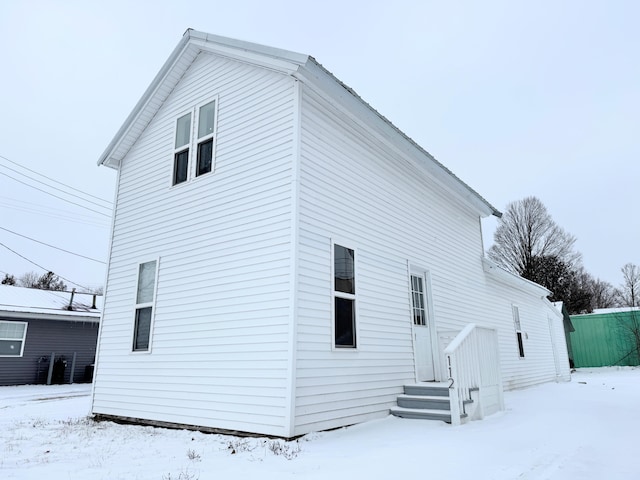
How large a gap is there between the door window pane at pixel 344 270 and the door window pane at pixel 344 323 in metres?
0.18

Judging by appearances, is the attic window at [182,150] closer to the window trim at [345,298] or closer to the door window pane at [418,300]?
the window trim at [345,298]

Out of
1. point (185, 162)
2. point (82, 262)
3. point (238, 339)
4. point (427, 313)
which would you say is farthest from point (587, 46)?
point (82, 262)

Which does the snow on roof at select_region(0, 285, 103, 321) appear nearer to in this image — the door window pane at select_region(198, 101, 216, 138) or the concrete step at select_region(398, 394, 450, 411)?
the door window pane at select_region(198, 101, 216, 138)

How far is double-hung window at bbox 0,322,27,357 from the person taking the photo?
15.5 metres

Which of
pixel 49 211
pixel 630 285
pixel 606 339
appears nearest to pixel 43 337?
pixel 49 211

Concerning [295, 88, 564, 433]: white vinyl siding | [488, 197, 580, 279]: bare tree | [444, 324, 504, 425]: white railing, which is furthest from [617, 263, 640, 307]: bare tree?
[444, 324, 504, 425]: white railing

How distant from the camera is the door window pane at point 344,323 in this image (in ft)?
19.9

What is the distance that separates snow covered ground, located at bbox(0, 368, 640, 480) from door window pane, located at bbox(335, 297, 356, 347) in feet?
3.80

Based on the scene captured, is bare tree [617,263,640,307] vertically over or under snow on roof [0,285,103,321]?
over

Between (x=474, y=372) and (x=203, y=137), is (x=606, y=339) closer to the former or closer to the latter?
(x=474, y=372)

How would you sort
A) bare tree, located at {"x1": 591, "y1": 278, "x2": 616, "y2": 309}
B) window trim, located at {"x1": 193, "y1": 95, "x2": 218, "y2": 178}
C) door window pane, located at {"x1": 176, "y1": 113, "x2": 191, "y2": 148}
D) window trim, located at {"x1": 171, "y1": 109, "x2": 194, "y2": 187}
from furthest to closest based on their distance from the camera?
bare tree, located at {"x1": 591, "y1": 278, "x2": 616, "y2": 309}
door window pane, located at {"x1": 176, "y1": 113, "x2": 191, "y2": 148}
window trim, located at {"x1": 171, "y1": 109, "x2": 194, "y2": 187}
window trim, located at {"x1": 193, "y1": 95, "x2": 218, "y2": 178}

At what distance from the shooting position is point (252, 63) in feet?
22.0

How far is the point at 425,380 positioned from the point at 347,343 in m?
2.64

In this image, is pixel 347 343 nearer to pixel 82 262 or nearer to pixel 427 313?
pixel 427 313
